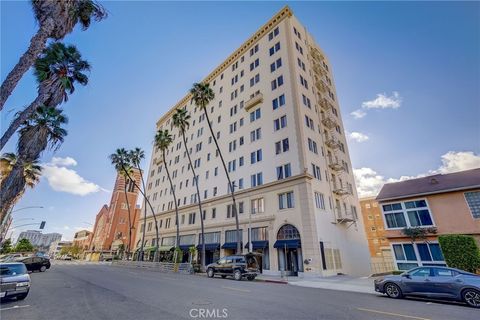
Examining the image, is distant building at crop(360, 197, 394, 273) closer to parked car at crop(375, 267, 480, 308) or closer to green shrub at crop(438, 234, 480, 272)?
green shrub at crop(438, 234, 480, 272)

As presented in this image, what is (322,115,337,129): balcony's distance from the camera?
33.5m

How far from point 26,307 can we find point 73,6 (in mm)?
15883

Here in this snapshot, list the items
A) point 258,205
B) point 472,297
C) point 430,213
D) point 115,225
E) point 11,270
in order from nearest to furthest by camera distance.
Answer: point 472,297 → point 11,270 → point 430,213 → point 258,205 → point 115,225

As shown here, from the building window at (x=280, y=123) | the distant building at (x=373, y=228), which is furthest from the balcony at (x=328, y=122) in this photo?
the distant building at (x=373, y=228)

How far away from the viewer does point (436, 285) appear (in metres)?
10.3

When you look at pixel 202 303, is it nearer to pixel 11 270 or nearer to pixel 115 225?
pixel 11 270

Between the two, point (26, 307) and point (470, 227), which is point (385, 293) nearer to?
point (470, 227)

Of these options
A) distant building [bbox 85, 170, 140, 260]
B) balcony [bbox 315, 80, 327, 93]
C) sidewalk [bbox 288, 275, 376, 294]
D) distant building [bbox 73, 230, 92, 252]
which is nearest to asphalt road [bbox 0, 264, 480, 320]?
sidewalk [bbox 288, 275, 376, 294]

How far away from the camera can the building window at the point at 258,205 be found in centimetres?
2862

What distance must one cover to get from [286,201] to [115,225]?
71.2 m

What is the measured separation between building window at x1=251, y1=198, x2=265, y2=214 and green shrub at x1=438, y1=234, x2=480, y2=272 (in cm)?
1683

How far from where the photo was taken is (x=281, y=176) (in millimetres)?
27688

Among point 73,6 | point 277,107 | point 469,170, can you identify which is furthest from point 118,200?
point 469,170

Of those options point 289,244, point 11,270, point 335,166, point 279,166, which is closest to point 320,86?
point 335,166
